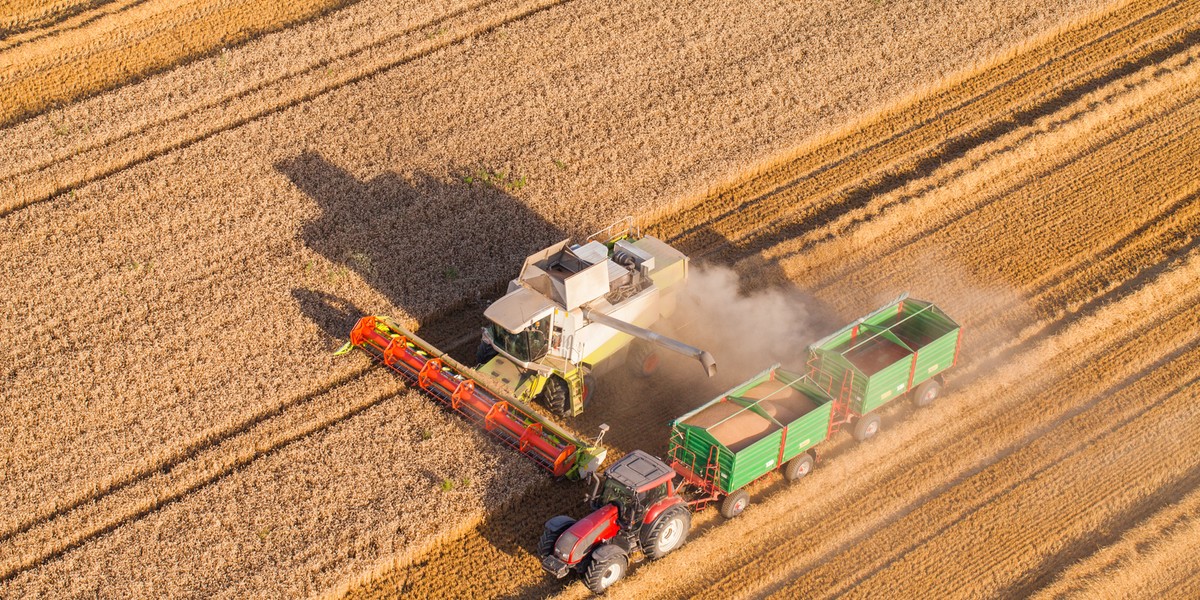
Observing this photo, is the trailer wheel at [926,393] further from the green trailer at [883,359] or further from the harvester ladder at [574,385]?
the harvester ladder at [574,385]

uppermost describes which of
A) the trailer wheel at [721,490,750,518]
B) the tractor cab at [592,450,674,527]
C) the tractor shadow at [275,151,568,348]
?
the tractor cab at [592,450,674,527]

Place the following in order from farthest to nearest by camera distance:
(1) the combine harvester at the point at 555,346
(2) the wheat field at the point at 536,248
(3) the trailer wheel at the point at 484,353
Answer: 1. (3) the trailer wheel at the point at 484,353
2. (1) the combine harvester at the point at 555,346
3. (2) the wheat field at the point at 536,248

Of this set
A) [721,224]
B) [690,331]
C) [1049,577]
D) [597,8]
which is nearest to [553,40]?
[597,8]

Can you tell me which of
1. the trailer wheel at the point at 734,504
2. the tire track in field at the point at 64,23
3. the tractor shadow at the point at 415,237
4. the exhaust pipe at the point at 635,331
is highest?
the tire track in field at the point at 64,23

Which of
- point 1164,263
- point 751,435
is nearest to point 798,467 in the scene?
point 751,435

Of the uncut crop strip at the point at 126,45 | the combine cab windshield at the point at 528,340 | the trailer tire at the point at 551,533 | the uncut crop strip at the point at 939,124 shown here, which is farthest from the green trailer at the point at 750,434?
the uncut crop strip at the point at 126,45

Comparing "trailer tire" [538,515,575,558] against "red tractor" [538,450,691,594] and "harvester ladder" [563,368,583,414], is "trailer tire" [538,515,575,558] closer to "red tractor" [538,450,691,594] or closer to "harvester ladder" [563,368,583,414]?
"red tractor" [538,450,691,594]

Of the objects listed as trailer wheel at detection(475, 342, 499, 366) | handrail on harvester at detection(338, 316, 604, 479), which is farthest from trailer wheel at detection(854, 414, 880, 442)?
trailer wheel at detection(475, 342, 499, 366)
